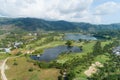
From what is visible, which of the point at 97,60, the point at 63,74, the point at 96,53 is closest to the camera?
the point at 63,74

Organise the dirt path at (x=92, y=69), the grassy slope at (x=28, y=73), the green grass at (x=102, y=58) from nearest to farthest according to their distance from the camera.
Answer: the grassy slope at (x=28, y=73)
the dirt path at (x=92, y=69)
the green grass at (x=102, y=58)

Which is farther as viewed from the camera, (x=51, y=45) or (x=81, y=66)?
(x=51, y=45)

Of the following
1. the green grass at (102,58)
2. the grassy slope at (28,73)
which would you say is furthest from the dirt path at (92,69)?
the grassy slope at (28,73)

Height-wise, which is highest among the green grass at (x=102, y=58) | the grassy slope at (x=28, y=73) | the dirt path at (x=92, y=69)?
the green grass at (x=102, y=58)

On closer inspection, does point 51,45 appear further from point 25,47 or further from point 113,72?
point 113,72

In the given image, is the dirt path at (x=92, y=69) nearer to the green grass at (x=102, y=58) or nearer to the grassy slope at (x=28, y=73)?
the green grass at (x=102, y=58)

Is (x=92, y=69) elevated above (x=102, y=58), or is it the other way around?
(x=102, y=58)

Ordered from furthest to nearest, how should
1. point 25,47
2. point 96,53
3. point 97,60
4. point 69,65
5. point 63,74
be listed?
point 25,47 → point 96,53 → point 97,60 → point 69,65 → point 63,74

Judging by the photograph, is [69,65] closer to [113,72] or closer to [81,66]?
[81,66]

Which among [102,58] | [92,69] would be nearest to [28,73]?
[92,69]

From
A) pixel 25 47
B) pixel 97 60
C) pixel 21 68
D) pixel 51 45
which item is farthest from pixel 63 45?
pixel 21 68

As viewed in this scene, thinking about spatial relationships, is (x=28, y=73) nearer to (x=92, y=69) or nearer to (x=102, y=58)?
(x=92, y=69)
